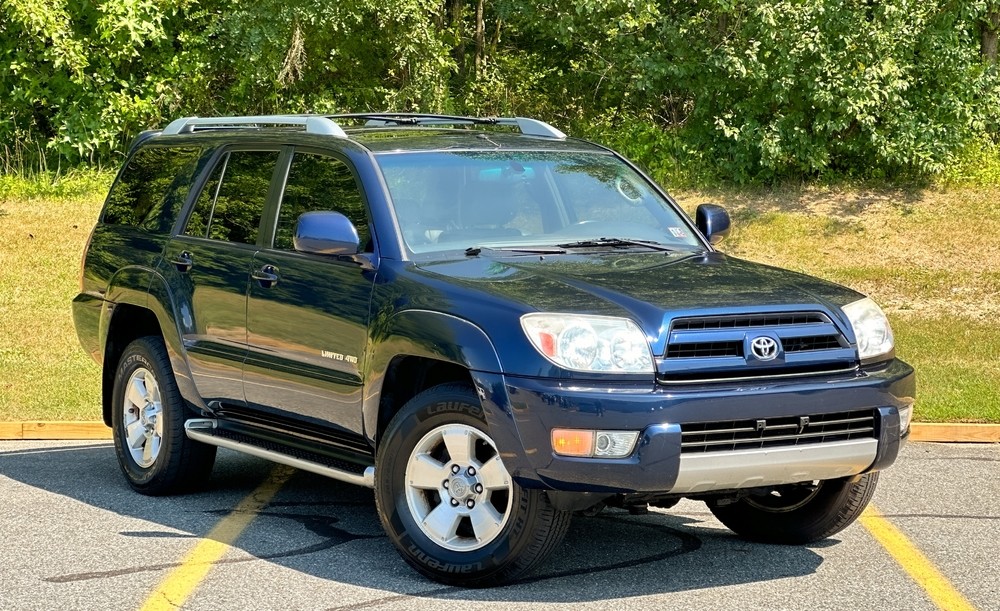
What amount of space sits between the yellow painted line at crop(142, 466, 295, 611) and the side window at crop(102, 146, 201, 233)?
1543 mm

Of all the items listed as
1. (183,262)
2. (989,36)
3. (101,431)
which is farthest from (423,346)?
(989,36)

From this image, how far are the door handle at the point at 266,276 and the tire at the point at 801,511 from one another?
7.40 feet

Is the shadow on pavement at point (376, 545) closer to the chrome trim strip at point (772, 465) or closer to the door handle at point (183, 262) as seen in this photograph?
the chrome trim strip at point (772, 465)

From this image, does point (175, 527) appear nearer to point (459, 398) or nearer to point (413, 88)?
point (459, 398)

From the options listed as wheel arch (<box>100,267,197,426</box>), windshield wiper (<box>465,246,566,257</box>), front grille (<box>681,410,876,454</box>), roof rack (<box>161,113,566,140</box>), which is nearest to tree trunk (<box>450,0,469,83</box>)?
roof rack (<box>161,113,566,140</box>)

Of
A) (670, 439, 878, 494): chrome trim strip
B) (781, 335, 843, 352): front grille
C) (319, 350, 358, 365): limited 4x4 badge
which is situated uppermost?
(781, 335, 843, 352): front grille

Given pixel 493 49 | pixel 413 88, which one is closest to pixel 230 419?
pixel 413 88

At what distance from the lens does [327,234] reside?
6.52 m

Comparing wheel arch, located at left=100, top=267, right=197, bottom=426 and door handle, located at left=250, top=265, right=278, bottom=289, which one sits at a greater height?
door handle, located at left=250, top=265, right=278, bottom=289

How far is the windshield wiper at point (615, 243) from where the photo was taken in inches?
273

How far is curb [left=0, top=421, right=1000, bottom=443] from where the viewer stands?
10133 millimetres

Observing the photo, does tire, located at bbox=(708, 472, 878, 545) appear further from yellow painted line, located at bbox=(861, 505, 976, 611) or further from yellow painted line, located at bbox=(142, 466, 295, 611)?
yellow painted line, located at bbox=(142, 466, 295, 611)

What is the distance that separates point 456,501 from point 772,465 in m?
1.27

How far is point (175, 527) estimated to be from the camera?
24.1 feet
